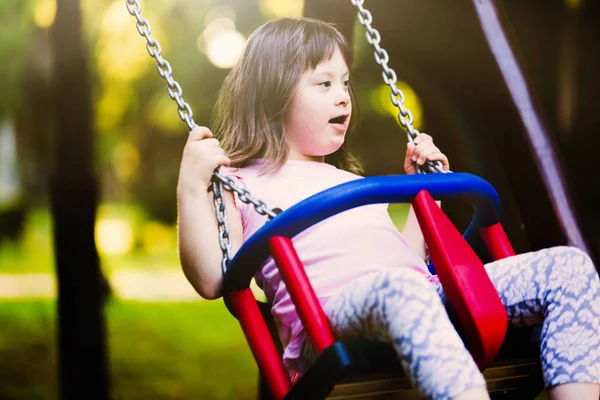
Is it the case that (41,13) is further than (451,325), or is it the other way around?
(41,13)

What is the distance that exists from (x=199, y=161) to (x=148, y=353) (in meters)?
1.17

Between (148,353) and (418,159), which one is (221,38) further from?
(148,353)

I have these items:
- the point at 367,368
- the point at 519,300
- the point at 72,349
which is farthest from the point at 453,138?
the point at 72,349

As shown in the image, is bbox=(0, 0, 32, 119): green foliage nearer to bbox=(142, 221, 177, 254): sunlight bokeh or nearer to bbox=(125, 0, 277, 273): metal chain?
bbox=(142, 221, 177, 254): sunlight bokeh

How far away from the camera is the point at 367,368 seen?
0.63 metres

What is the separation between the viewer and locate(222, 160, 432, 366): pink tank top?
2.60 feet

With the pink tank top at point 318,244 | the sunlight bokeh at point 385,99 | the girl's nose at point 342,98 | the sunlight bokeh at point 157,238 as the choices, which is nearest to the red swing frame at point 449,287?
the pink tank top at point 318,244

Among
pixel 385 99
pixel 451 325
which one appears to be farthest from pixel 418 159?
pixel 385 99

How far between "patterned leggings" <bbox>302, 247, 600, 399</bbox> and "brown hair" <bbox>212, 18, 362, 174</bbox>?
0.94 ft

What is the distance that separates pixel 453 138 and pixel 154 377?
994 mm

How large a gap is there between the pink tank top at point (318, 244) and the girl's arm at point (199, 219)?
0.07 metres

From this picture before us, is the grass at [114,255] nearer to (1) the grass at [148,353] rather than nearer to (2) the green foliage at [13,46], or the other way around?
(1) the grass at [148,353]

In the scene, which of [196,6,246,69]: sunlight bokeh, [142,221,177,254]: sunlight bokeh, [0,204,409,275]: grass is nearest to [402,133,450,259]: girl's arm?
[196,6,246,69]: sunlight bokeh

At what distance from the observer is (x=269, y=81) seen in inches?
37.1
